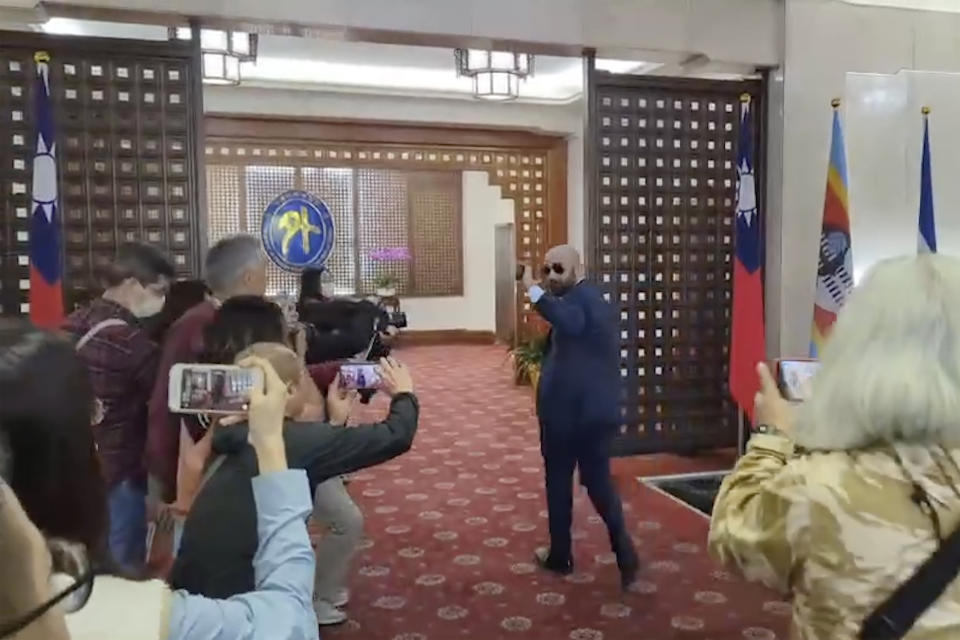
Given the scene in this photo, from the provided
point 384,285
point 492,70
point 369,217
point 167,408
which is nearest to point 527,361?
point 492,70

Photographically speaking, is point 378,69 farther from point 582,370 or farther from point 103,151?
point 582,370

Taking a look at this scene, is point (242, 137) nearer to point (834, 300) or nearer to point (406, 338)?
point (406, 338)

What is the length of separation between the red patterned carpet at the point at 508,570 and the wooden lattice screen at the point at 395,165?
14.0ft

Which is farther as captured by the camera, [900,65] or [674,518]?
[900,65]

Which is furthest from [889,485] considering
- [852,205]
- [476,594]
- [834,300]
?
[852,205]

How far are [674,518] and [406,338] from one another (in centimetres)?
909

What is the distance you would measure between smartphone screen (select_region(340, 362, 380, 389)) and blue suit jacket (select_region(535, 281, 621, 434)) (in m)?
1.34

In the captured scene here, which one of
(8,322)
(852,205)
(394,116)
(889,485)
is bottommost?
(889,485)

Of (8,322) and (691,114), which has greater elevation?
(691,114)

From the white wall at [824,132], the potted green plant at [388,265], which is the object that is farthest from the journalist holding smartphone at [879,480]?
the potted green plant at [388,265]

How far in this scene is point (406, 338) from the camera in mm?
13414

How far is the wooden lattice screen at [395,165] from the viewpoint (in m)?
9.09

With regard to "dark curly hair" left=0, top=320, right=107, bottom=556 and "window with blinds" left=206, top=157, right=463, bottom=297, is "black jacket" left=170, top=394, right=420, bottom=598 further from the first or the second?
"window with blinds" left=206, top=157, right=463, bottom=297

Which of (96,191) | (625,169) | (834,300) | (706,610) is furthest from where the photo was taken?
(625,169)
